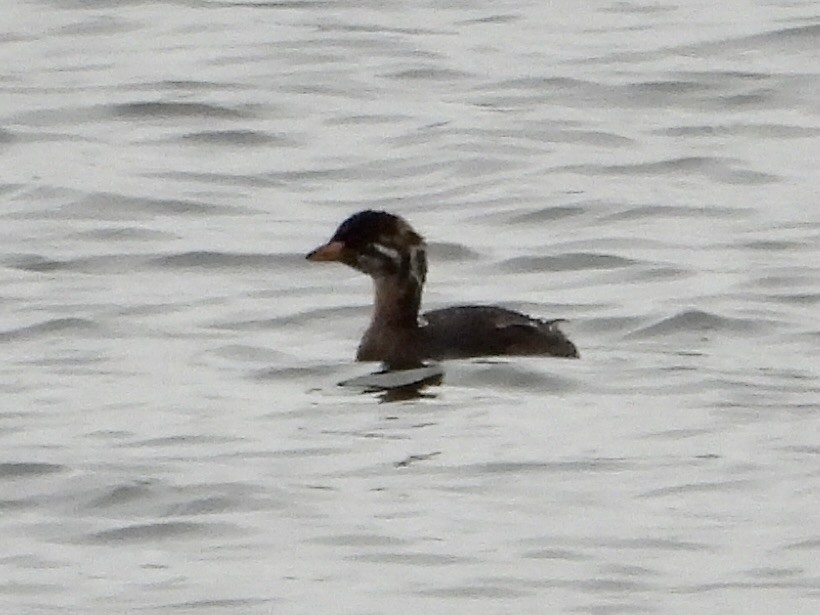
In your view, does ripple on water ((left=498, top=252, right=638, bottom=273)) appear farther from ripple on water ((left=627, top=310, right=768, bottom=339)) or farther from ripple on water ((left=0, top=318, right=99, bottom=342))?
ripple on water ((left=0, top=318, right=99, bottom=342))

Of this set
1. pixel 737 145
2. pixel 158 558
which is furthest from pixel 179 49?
pixel 158 558

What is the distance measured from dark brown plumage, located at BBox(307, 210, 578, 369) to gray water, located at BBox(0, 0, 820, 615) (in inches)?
5.5

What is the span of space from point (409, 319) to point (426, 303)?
2128 mm

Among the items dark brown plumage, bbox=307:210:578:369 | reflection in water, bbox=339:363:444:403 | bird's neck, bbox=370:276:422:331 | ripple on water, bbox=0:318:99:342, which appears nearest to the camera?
reflection in water, bbox=339:363:444:403

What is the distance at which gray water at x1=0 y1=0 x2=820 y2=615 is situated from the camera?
12375mm

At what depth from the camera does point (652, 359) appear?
1647cm

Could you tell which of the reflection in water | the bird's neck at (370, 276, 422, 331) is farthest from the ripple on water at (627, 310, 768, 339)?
the reflection in water

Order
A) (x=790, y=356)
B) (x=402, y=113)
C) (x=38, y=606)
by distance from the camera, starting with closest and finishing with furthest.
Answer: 1. (x=38, y=606)
2. (x=790, y=356)
3. (x=402, y=113)

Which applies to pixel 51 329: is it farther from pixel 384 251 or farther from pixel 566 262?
pixel 566 262

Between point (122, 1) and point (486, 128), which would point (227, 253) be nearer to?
point (486, 128)

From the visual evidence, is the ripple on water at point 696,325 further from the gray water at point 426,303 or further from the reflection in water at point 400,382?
the reflection in water at point 400,382

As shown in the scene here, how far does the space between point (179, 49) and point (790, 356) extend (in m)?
10.7

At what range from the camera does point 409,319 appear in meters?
16.5

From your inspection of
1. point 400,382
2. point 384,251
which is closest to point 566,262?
point 384,251
